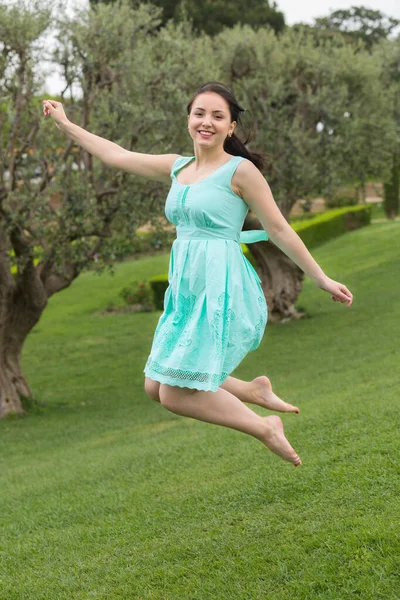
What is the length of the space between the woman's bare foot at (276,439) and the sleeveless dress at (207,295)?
393mm

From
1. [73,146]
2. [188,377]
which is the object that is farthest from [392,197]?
[188,377]

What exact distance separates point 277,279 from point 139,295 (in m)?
5.62

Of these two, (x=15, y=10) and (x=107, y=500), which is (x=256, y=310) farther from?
(x=15, y=10)

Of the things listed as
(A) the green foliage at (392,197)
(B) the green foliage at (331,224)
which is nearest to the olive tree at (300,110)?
(B) the green foliage at (331,224)

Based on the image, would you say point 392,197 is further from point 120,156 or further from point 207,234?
point 207,234

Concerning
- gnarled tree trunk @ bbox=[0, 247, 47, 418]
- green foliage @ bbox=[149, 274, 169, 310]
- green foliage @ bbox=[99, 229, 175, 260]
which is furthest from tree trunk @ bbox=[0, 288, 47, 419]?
green foliage @ bbox=[149, 274, 169, 310]

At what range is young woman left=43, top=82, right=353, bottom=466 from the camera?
4352 mm

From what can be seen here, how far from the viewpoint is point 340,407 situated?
8.01 metres

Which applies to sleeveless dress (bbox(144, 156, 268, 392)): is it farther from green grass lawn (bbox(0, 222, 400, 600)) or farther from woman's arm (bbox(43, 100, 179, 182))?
green grass lawn (bbox(0, 222, 400, 600))

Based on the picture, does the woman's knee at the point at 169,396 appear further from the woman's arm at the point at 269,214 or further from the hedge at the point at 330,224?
the hedge at the point at 330,224

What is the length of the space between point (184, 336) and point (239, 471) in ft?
7.77

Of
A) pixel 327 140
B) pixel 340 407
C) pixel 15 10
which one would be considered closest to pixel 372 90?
pixel 327 140

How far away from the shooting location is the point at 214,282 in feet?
14.5

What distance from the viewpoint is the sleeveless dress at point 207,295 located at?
14.2ft
